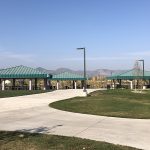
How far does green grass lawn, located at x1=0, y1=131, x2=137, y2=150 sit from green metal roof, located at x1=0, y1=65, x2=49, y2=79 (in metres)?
40.4

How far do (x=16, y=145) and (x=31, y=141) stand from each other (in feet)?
2.12

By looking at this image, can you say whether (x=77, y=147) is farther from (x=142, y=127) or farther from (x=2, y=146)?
(x=142, y=127)

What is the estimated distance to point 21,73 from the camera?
52.0m

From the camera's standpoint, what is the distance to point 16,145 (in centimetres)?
991

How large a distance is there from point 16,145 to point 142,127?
5.57 meters

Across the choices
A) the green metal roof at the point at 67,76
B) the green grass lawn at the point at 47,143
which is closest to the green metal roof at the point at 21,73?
the green metal roof at the point at 67,76

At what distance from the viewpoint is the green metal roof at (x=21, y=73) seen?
2031 inches

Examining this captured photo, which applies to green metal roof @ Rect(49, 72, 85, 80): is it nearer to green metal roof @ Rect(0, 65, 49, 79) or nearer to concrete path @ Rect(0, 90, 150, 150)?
green metal roof @ Rect(0, 65, 49, 79)

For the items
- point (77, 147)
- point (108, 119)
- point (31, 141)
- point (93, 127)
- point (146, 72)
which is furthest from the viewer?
point (146, 72)

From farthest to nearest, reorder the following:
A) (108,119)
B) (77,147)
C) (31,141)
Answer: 1. (108,119)
2. (31,141)
3. (77,147)

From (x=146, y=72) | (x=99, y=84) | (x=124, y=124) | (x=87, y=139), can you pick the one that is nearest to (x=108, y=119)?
(x=124, y=124)

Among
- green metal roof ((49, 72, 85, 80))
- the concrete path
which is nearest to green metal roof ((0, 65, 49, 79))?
green metal roof ((49, 72, 85, 80))

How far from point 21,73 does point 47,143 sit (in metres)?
42.5

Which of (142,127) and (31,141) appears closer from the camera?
(31,141)
